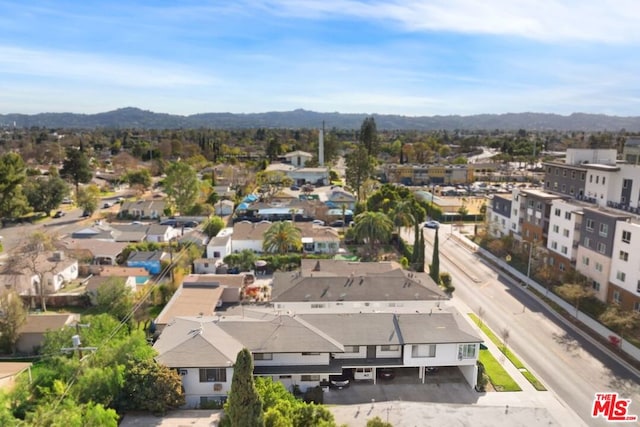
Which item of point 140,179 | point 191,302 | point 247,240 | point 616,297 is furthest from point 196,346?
point 140,179

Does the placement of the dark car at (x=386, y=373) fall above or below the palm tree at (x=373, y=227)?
below

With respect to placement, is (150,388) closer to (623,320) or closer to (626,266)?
(623,320)

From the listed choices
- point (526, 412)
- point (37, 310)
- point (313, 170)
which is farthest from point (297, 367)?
point (313, 170)

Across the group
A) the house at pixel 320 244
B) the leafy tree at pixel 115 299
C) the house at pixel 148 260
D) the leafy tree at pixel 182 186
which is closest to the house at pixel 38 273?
the house at pixel 148 260

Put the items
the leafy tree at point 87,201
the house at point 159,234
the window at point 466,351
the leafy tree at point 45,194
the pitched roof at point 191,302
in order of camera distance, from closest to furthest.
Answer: the window at point 466,351, the pitched roof at point 191,302, the house at point 159,234, the leafy tree at point 45,194, the leafy tree at point 87,201

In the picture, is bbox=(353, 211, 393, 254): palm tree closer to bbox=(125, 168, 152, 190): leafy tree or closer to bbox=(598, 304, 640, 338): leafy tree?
bbox=(598, 304, 640, 338): leafy tree

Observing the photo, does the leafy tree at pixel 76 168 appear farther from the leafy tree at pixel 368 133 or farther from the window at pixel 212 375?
the window at pixel 212 375

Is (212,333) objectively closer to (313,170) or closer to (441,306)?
(441,306)

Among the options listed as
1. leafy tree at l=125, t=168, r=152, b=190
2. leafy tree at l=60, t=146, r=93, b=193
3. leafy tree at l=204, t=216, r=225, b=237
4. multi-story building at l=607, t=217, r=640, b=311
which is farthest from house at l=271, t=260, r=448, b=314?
leafy tree at l=60, t=146, r=93, b=193

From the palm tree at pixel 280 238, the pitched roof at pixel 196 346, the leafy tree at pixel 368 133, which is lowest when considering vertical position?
the pitched roof at pixel 196 346
